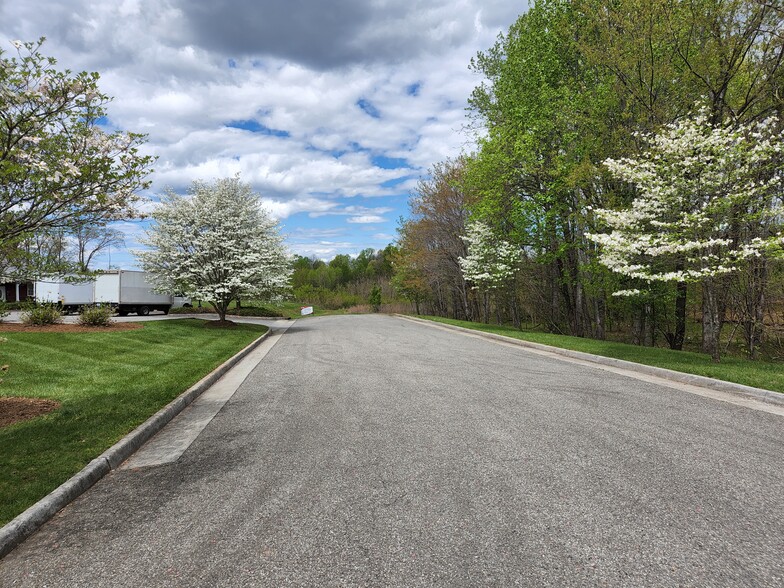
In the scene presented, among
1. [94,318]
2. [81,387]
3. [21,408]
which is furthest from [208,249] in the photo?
[21,408]

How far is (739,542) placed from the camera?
9.31ft

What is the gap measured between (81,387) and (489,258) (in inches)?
757

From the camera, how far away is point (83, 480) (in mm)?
3832

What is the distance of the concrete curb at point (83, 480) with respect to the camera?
9.90 feet

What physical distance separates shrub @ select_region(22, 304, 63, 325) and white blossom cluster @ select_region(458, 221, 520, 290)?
1803cm

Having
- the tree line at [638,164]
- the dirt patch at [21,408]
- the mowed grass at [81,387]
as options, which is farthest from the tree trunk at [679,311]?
the dirt patch at [21,408]

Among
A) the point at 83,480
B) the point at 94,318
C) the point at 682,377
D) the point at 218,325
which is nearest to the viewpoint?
the point at 83,480

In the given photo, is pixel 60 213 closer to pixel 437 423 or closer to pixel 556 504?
pixel 437 423

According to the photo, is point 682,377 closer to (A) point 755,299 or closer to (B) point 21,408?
(A) point 755,299

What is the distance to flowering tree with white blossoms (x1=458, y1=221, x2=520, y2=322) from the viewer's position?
2159cm

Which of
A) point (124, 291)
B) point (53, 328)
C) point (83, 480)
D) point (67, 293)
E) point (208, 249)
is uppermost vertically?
point (208, 249)

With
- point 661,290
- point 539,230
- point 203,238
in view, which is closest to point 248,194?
point 203,238

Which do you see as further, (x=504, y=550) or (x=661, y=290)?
(x=661, y=290)

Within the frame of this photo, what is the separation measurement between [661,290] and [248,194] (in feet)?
63.5
